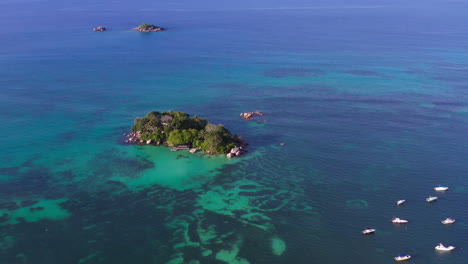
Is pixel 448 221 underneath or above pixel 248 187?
underneath

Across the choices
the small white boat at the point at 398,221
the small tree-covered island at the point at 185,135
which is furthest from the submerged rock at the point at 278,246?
the small tree-covered island at the point at 185,135

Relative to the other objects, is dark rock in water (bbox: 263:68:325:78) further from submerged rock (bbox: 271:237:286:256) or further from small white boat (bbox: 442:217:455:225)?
submerged rock (bbox: 271:237:286:256)

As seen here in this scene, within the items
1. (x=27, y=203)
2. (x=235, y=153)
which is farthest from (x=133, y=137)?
(x=27, y=203)

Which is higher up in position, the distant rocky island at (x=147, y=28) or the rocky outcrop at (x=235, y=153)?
the distant rocky island at (x=147, y=28)

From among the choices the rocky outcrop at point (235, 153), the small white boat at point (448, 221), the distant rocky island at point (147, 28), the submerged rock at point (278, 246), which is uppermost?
the distant rocky island at point (147, 28)

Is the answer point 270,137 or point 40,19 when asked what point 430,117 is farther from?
point 40,19

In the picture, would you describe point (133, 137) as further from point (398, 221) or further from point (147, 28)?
point (147, 28)

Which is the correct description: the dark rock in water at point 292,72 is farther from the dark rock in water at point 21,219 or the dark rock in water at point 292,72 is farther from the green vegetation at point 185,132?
the dark rock in water at point 21,219
